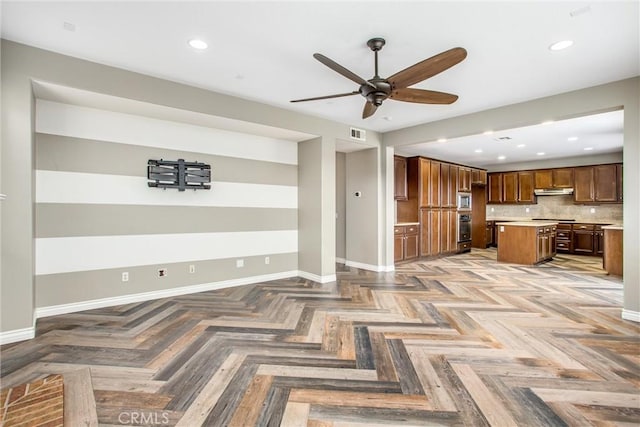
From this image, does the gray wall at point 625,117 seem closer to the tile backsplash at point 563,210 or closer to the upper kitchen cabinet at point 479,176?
the upper kitchen cabinet at point 479,176

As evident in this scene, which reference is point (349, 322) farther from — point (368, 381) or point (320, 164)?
point (320, 164)

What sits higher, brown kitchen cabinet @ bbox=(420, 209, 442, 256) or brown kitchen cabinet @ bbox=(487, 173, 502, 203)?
Result: brown kitchen cabinet @ bbox=(487, 173, 502, 203)

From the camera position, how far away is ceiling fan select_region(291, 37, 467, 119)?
7.61 ft

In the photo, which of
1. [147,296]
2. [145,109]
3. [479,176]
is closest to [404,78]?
[145,109]

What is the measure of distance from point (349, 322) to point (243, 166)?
2944 mm

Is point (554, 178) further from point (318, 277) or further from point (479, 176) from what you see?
point (318, 277)

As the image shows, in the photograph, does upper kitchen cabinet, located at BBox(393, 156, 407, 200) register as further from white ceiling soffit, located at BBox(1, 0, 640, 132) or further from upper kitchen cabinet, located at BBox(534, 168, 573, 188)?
upper kitchen cabinet, located at BBox(534, 168, 573, 188)

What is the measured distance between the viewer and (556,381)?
2.24 metres

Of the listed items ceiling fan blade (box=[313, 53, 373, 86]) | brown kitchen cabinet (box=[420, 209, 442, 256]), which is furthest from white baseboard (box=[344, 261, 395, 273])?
ceiling fan blade (box=[313, 53, 373, 86])

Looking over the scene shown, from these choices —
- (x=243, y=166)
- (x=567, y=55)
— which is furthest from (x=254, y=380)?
(x=567, y=55)

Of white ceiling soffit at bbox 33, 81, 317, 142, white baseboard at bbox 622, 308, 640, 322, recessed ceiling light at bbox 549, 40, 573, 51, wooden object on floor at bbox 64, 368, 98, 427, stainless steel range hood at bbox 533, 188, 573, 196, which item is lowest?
wooden object on floor at bbox 64, 368, 98, 427

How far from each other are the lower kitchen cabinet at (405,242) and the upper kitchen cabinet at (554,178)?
4.47 m

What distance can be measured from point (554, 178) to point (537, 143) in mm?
2557

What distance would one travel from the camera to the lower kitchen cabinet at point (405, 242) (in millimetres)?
6651
